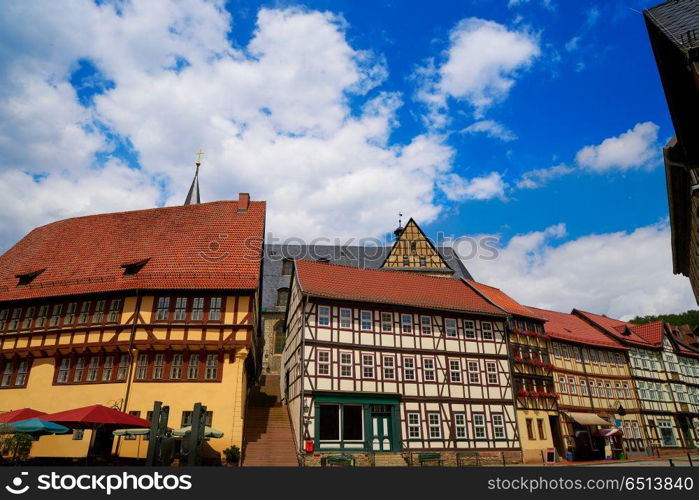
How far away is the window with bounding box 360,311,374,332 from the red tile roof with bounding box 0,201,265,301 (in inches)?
245

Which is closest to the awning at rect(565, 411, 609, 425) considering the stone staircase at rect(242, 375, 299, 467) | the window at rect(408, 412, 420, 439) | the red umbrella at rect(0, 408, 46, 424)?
the window at rect(408, 412, 420, 439)

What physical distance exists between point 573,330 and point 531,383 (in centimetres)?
1054

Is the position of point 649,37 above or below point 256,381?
above

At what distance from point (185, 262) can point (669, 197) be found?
23.4 m

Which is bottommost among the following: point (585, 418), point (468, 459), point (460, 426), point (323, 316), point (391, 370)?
point (468, 459)

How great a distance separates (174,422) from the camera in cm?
2100

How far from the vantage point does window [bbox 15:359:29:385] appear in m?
23.3

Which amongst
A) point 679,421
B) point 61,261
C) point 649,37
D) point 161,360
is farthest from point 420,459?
point 679,421

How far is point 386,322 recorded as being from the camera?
26594 millimetres

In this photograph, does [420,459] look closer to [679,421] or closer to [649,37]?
[649,37]

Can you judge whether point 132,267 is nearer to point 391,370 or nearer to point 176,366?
point 176,366

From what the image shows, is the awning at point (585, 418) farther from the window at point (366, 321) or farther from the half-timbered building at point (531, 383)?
the window at point (366, 321)

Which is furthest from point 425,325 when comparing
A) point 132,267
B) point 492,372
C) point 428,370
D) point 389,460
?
point 132,267
